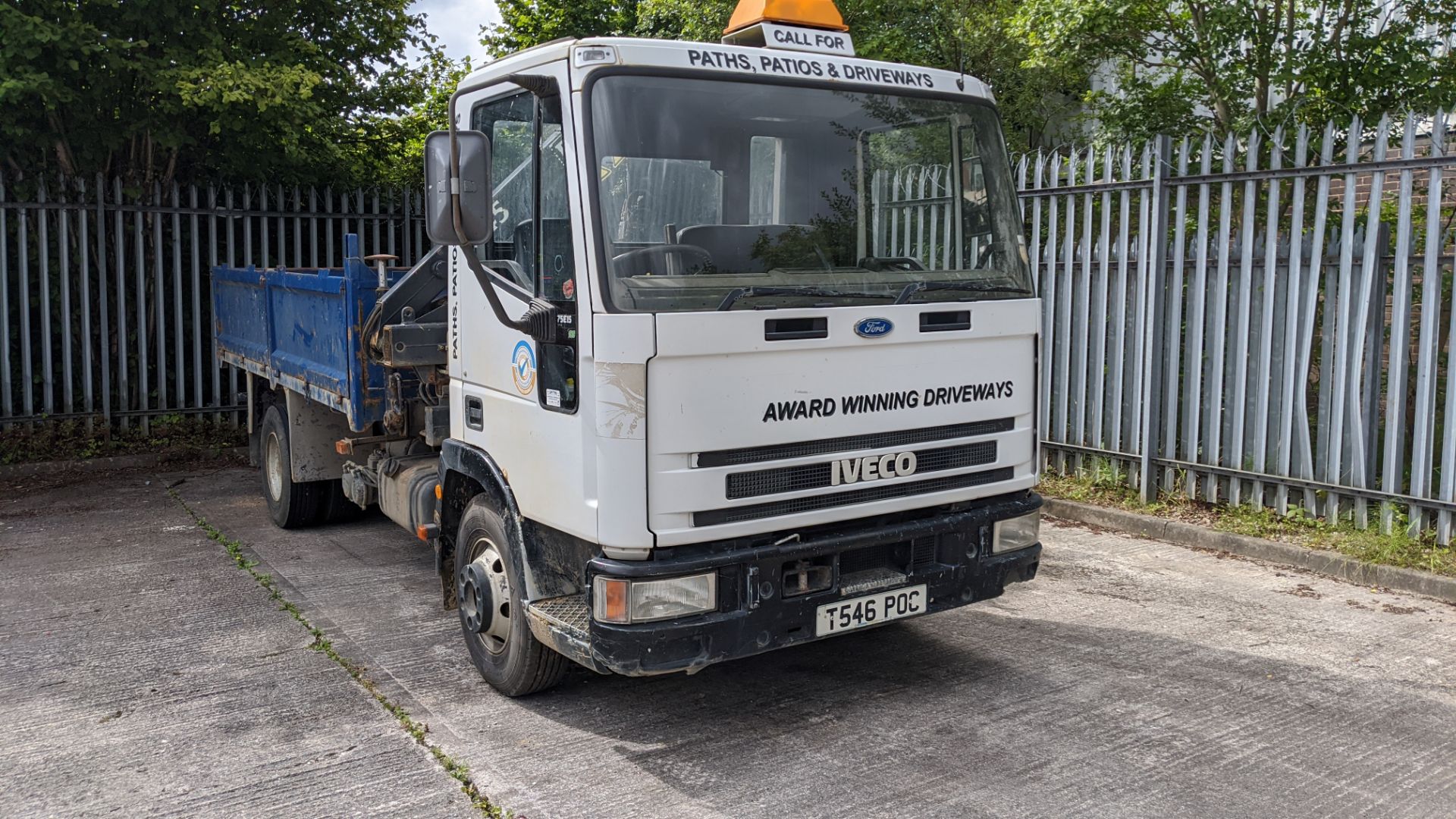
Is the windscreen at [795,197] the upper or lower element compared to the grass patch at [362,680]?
upper

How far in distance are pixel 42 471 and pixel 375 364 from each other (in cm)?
515

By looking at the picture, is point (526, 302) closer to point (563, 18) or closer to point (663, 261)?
point (663, 261)

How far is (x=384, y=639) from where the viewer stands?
18.0 ft

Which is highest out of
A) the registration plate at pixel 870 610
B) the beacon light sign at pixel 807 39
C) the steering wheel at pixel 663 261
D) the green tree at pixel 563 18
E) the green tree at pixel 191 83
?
the green tree at pixel 563 18

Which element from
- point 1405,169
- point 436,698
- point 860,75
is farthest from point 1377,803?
point 1405,169

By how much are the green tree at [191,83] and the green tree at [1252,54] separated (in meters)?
6.17

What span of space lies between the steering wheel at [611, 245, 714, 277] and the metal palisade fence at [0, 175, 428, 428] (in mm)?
7411

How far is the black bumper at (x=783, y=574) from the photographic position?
12.9 feet

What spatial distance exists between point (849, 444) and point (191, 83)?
7.59 meters

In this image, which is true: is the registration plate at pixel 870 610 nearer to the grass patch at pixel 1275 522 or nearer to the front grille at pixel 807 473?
the front grille at pixel 807 473

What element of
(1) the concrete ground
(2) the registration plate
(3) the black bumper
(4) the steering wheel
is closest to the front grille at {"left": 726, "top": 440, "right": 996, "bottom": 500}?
(3) the black bumper

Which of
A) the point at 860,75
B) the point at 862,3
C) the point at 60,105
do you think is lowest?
the point at 860,75

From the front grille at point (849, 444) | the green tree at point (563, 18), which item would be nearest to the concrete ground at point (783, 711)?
the front grille at point (849, 444)

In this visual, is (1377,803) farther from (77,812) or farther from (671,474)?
(77,812)
